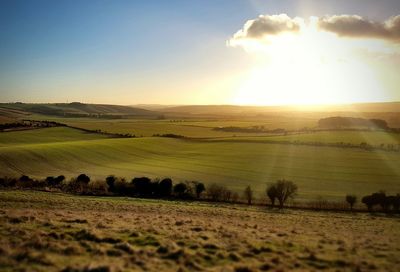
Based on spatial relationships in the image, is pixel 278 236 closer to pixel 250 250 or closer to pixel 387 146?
pixel 250 250

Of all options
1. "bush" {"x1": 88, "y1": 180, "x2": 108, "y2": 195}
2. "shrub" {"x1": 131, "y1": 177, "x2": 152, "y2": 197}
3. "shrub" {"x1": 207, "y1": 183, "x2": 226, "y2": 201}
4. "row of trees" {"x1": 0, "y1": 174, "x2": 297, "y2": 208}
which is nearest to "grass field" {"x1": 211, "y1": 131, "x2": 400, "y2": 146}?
"row of trees" {"x1": 0, "y1": 174, "x2": 297, "y2": 208}

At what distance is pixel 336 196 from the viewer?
45.2 meters

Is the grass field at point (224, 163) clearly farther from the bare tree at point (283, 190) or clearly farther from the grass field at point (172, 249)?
the grass field at point (172, 249)

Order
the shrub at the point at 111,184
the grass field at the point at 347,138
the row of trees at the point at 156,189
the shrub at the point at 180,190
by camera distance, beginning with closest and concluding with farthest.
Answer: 1. the row of trees at the point at 156,189
2. the shrub at the point at 180,190
3. the shrub at the point at 111,184
4. the grass field at the point at 347,138

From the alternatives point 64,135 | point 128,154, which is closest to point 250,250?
point 128,154

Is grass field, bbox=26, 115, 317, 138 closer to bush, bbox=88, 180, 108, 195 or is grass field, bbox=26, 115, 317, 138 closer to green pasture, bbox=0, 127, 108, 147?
green pasture, bbox=0, 127, 108, 147

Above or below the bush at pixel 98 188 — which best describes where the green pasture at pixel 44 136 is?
above

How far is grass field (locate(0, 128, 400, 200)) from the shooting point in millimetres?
55156

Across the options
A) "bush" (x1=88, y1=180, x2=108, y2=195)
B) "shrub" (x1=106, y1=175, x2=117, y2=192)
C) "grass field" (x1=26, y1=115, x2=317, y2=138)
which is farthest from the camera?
"grass field" (x1=26, y1=115, x2=317, y2=138)

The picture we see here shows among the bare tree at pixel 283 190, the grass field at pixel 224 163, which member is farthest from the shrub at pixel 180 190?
the bare tree at pixel 283 190

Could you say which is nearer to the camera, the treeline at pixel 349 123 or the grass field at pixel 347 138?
the grass field at pixel 347 138

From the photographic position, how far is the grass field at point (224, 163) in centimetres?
5516

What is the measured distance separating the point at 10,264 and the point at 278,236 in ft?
35.8

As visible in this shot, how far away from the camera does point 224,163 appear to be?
234 feet
